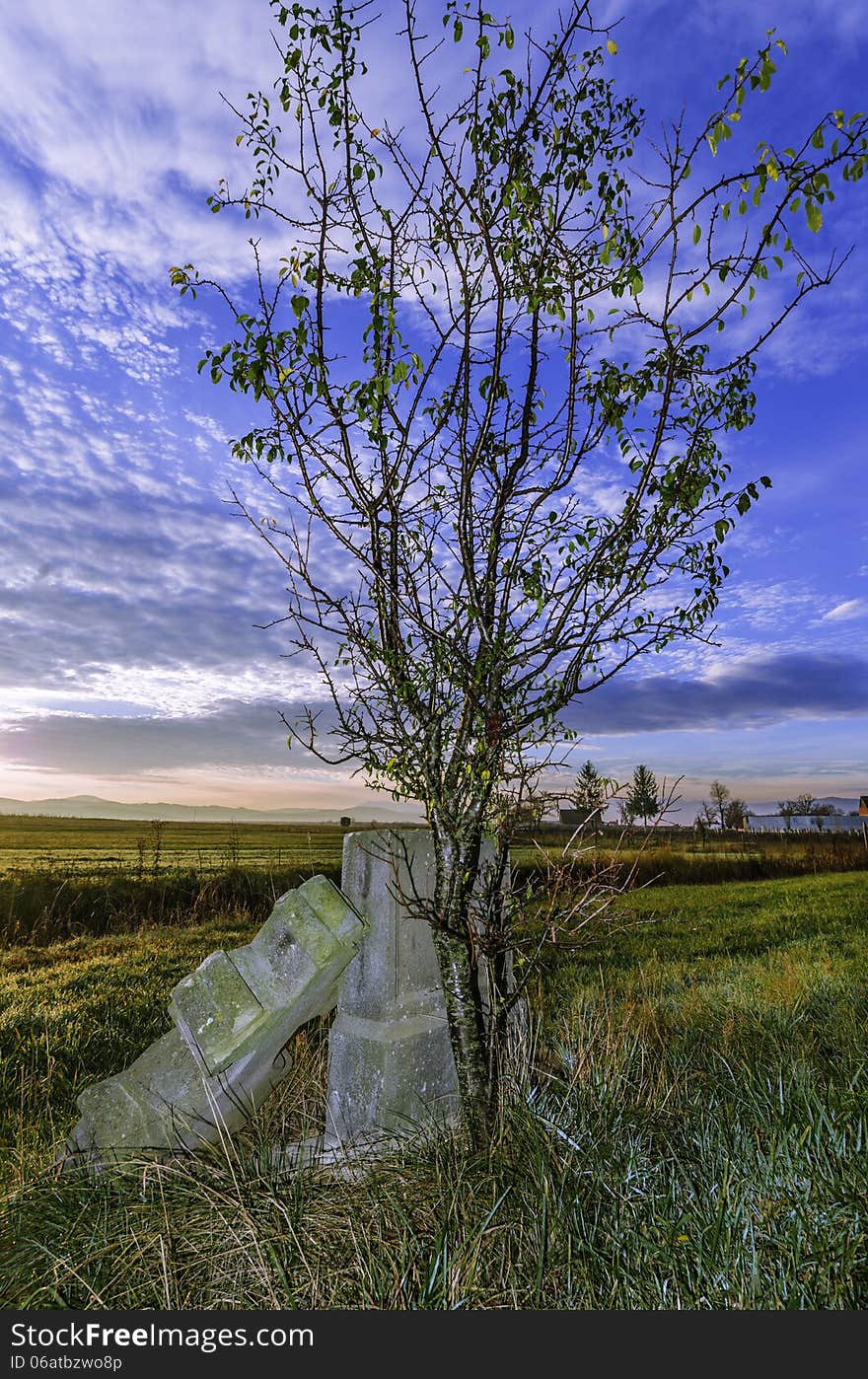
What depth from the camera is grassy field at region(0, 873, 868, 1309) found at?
9.52 ft

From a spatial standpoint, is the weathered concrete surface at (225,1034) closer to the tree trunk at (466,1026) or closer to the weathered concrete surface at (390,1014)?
the weathered concrete surface at (390,1014)

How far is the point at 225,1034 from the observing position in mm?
4285

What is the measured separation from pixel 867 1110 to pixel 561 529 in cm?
329

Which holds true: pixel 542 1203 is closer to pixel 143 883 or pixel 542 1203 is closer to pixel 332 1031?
pixel 332 1031

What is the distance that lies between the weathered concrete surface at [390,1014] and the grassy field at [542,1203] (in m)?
0.31

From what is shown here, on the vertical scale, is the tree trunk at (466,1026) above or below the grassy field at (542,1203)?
above

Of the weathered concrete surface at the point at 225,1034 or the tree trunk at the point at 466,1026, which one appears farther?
the weathered concrete surface at the point at 225,1034

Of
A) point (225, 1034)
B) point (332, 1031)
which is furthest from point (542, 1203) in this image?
point (225, 1034)

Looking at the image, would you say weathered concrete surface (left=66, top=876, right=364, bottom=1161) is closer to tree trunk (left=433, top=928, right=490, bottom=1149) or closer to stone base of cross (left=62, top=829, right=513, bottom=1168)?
stone base of cross (left=62, top=829, right=513, bottom=1168)

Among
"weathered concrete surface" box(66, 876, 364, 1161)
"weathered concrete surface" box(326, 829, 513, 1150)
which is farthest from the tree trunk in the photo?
"weathered concrete surface" box(66, 876, 364, 1161)

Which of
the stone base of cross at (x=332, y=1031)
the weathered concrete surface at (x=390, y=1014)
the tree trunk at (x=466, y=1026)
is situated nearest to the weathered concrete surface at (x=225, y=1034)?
the stone base of cross at (x=332, y=1031)

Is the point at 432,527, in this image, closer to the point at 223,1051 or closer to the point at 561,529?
the point at 561,529

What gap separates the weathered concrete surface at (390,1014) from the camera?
4.18m

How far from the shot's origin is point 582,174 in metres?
4.12
